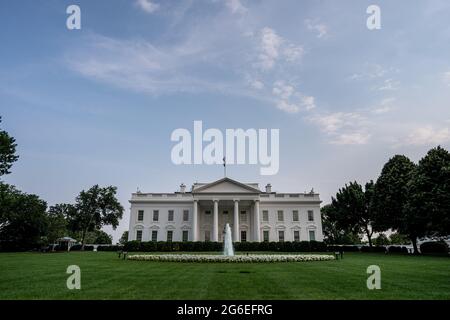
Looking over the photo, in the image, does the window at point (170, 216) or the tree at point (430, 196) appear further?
the window at point (170, 216)

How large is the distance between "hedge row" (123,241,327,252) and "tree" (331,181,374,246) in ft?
44.2

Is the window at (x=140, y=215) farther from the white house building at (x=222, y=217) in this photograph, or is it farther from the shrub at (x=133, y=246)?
the shrub at (x=133, y=246)

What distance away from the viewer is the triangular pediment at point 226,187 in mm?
46062

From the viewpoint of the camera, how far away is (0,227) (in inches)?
1804

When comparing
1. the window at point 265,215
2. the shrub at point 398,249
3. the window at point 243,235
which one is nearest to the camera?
the shrub at point 398,249

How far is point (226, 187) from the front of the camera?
153 ft

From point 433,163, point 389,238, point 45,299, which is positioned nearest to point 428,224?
point 433,163

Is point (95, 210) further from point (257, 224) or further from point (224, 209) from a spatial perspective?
point (257, 224)

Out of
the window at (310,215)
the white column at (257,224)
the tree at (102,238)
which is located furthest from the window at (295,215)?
the tree at (102,238)

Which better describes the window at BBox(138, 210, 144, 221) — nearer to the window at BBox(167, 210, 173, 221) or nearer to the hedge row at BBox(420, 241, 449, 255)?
the window at BBox(167, 210, 173, 221)

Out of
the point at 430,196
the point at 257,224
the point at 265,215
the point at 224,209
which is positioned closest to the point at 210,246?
the point at 257,224

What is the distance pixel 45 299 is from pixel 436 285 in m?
10.9

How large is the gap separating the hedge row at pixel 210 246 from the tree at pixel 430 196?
449 inches
